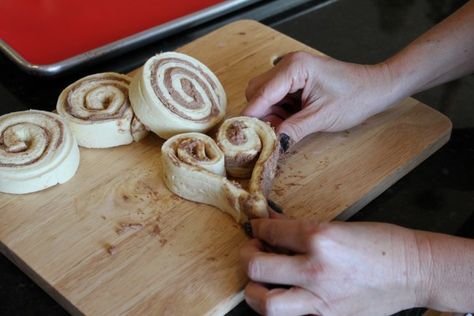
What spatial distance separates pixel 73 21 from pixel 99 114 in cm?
70

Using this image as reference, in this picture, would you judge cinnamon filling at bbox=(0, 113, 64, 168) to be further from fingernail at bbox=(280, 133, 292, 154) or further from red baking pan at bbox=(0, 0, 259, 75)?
fingernail at bbox=(280, 133, 292, 154)

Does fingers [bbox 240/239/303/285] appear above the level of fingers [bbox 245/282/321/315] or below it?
above

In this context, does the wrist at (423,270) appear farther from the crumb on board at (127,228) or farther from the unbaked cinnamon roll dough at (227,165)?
the crumb on board at (127,228)

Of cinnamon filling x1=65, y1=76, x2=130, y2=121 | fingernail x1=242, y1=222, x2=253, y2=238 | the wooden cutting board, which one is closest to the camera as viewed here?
the wooden cutting board

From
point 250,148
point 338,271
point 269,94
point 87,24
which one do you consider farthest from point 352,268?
point 87,24

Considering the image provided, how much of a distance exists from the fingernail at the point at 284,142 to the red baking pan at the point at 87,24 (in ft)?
2.35

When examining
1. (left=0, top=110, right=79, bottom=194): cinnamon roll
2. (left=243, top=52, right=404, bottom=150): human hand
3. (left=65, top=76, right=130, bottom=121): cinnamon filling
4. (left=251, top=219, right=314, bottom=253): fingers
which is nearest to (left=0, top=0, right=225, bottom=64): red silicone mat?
(left=65, top=76, right=130, bottom=121): cinnamon filling

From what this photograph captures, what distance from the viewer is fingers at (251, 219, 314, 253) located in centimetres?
137

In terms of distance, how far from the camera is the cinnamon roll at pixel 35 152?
169cm

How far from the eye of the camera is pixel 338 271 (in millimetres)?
1342

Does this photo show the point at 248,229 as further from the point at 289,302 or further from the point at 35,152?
the point at 35,152

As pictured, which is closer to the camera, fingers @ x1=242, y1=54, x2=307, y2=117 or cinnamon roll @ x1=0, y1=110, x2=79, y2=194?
cinnamon roll @ x1=0, y1=110, x2=79, y2=194

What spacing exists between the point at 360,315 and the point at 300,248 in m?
0.20

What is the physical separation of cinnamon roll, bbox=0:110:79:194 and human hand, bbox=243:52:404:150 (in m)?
0.51
